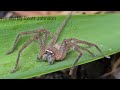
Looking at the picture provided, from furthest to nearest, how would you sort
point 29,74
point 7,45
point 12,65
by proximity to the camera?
point 7,45
point 12,65
point 29,74

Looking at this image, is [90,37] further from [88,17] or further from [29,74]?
[29,74]

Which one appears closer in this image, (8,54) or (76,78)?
(8,54)

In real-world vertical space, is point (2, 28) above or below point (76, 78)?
above

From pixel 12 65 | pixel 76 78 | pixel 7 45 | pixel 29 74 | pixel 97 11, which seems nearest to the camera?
pixel 29 74

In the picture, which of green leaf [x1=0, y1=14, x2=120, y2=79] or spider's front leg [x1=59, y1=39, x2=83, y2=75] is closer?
green leaf [x1=0, y1=14, x2=120, y2=79]

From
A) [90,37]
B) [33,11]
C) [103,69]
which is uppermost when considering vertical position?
[90,37]

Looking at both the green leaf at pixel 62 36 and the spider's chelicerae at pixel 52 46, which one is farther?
the spider's chelicerae at pixel 52 46

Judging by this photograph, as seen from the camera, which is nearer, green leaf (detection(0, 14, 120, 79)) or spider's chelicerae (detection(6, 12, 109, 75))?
green leaf (detection(0, 14, 120, 79))

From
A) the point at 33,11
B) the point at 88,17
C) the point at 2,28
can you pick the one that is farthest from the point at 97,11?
the point at 2,28
